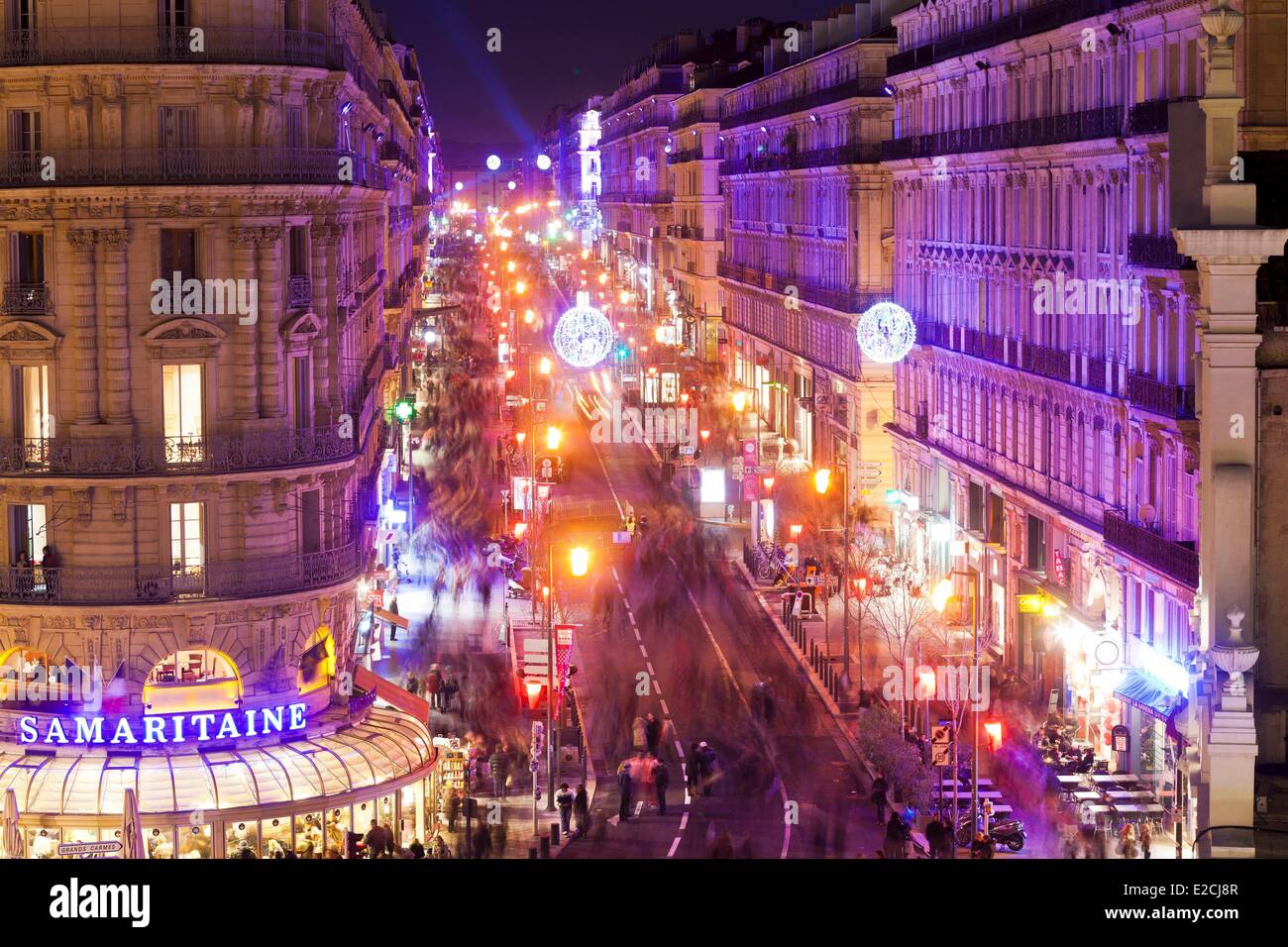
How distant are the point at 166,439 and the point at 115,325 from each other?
210cm

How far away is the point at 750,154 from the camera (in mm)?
101625

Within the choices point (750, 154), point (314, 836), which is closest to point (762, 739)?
point (314, 836)

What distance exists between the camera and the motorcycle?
35.7 metres

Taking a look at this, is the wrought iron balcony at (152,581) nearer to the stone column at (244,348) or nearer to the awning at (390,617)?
the stone column at (244,348)

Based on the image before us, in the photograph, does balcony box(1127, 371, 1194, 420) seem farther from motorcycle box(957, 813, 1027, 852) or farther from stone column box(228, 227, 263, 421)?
stone column box(228, 227, 263, 421)

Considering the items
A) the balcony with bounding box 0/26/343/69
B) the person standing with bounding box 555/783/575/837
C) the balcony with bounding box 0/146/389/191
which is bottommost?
the person standing with bounding box 555/783/575/837

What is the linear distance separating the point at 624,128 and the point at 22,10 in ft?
380

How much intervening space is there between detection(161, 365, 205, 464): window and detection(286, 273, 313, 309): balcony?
85.3 inches

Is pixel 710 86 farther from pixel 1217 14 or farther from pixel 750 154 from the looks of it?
pixel 1217 14

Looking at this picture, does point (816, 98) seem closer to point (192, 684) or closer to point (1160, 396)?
point (1160, 396)
